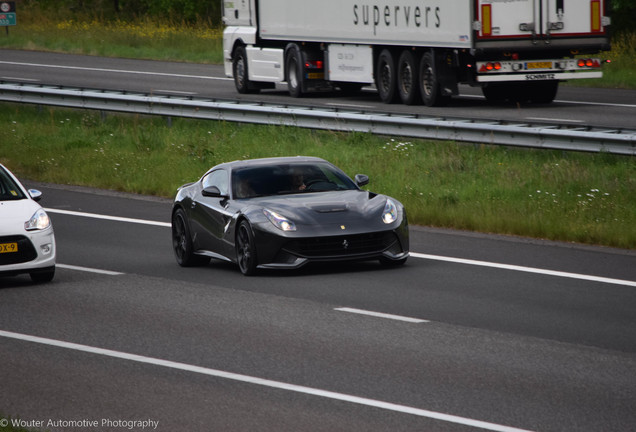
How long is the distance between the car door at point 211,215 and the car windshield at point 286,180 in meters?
0.21

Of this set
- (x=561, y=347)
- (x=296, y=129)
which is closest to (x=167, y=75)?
(x=296, y=129)

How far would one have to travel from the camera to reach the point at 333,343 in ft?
33.2

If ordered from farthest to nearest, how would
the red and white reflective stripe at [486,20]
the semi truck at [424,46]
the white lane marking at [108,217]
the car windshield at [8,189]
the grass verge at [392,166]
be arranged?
the semi truck at [424,46]
the red and white reflective stripe at [486,20]
the white lane marking at [108,217]
the grass verge at [392,166]
the car windshield at [8,189]

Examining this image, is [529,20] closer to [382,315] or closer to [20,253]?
[20,253]

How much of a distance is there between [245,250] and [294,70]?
21.1 m

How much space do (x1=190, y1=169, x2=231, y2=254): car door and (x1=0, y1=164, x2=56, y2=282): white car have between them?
6.01 ft

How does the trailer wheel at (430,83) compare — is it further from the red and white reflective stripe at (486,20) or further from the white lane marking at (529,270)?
the white lane marking at (529,270)

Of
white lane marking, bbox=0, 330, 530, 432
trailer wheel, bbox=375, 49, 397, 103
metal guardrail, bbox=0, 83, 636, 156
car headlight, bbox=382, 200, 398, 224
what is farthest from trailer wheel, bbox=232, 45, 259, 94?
white lane marking, bbox=0, 330, 530, 432

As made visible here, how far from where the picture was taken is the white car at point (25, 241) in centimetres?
1341

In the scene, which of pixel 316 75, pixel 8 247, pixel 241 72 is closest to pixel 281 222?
pixel 8 247

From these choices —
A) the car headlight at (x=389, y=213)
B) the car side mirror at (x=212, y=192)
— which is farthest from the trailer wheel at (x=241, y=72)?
the car headlight at (x=389, y=213)

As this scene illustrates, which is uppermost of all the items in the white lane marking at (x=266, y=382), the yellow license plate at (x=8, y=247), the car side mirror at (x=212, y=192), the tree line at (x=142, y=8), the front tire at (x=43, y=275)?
the tree line at (x=142, y=8)

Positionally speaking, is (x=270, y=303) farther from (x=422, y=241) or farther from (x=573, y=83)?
(x=573, y=83)

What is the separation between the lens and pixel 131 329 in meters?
11.0
